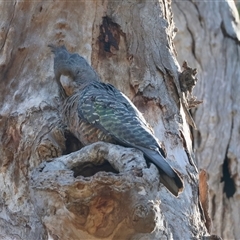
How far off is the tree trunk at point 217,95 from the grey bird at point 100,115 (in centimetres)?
177

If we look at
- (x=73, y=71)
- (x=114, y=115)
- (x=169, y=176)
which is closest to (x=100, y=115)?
(x=114, y=115)

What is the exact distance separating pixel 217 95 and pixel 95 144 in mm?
2650

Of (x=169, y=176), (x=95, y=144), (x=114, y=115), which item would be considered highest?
(x=114, y=115)

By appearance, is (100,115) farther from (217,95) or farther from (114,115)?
(217,95)

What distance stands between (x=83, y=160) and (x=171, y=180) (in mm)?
265

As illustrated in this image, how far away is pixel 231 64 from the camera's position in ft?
15.4

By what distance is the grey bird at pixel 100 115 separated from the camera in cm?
211

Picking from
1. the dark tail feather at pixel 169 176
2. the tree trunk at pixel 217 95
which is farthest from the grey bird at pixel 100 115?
the tree trunk at pixel 217 95

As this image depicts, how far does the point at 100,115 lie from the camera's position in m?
2.43

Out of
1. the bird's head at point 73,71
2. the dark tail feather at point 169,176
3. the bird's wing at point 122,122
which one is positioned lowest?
the dark tail feather at point 169,176

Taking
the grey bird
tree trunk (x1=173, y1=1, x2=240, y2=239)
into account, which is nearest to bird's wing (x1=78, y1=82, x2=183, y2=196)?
the grey bird

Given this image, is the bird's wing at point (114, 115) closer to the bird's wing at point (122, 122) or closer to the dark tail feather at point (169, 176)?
the bird's wing at point (122, 122)

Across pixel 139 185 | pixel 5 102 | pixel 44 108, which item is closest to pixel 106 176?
pixel 139 185

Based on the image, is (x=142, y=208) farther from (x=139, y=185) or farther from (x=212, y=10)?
(x=212, y=10)
